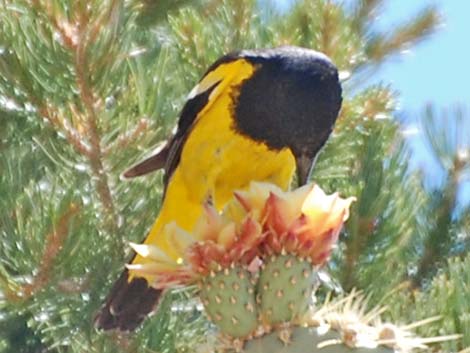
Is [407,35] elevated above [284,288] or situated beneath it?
situated beneath

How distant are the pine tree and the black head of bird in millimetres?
54

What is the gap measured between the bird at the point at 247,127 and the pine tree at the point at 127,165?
0.03m

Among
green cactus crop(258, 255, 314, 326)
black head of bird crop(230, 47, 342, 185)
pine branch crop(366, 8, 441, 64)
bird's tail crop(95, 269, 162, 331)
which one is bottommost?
bird's tail crop(95, 269, 162, 331)

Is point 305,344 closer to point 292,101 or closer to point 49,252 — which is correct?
point 49,252

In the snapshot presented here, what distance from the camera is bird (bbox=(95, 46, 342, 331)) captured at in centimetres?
155

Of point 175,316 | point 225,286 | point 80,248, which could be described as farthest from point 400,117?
point 225,286

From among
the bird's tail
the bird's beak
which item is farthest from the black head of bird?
the bird's tail

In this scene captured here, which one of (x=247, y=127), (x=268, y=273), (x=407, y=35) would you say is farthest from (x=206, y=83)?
(x=268, y=273)

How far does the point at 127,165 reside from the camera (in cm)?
145

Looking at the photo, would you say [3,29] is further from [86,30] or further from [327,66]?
[327,66]

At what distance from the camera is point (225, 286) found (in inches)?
36.2

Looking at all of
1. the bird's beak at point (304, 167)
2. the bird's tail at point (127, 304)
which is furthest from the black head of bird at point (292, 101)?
the bird's tail at point (127, 304)

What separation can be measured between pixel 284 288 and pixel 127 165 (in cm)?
56

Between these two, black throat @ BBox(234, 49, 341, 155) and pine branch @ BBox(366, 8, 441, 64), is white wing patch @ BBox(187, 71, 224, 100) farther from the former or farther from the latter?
pine branch @ BBox(366, 8, 441, 64)
